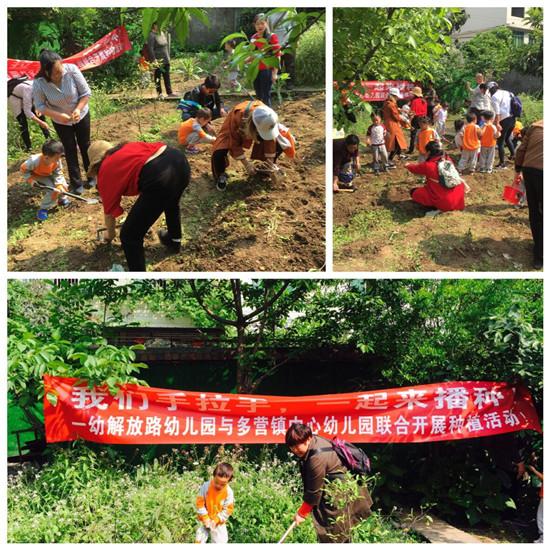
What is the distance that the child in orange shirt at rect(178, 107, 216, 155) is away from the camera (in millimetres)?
6230

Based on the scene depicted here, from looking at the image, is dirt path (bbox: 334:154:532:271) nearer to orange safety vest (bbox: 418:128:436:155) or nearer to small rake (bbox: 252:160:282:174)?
small rake (bbox: 252:160:282:174)

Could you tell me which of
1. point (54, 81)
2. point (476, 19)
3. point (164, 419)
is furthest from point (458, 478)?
point (476, 19)

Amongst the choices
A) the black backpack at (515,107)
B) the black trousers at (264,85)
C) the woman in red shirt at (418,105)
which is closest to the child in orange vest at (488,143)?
the black backpack at (515,107)

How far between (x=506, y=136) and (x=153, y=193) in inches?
224

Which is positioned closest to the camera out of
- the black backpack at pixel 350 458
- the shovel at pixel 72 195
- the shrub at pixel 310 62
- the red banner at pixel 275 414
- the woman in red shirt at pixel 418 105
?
the black backpack at pixel 350 458

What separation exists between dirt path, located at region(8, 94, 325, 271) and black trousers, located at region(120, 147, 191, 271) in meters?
0.48

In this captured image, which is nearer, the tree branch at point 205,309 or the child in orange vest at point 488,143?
the tree branch at point 205,309

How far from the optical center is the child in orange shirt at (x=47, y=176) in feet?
18.5

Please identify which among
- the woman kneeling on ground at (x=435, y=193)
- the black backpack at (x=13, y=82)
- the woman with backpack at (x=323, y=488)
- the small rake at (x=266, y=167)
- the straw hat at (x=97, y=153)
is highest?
the black backpack at (x=13, y=82)

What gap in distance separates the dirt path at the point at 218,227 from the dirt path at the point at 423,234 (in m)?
0.66

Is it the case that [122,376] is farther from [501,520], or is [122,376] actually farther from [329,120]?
[501,520]

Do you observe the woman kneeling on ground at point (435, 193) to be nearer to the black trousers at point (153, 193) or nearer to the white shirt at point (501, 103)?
the white shirt at point (501, 103)

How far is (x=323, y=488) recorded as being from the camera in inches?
168

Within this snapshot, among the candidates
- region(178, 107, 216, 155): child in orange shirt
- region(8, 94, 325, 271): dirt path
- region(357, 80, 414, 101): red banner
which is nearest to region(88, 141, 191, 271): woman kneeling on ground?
region(8, 94, 325, 271): dirt path
